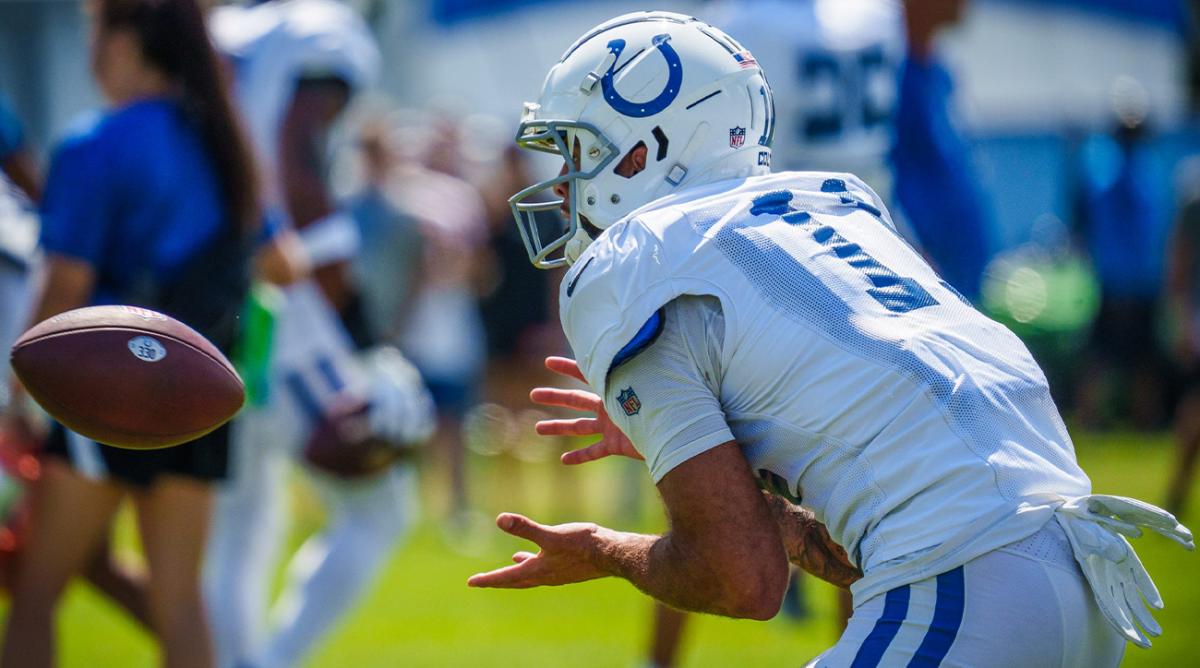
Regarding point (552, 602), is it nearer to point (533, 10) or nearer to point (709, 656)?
point (709, 656)

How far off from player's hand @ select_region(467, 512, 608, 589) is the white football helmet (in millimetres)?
474

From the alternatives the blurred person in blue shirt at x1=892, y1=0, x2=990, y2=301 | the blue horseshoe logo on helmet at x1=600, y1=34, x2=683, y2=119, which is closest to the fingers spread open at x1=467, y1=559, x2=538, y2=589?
the blue horseshoe logo on helmet at x1=600, y1=34, x2=683, y2=119

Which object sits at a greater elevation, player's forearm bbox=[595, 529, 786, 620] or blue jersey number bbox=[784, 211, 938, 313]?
blue jersey number bbox=[784, 211, 938, 313]

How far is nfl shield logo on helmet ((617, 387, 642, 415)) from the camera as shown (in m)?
2.22

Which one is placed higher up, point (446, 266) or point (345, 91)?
point (345, 91)

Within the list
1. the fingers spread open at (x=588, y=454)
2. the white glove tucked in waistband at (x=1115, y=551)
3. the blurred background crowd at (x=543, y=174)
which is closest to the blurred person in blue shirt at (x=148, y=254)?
the blurred background crowd at (x=543, y=174)

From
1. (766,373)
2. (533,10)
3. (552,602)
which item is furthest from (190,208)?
(533,10)

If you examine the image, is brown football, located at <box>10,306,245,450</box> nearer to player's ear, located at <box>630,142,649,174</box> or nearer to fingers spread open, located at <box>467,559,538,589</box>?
fingers spread open, located at <box>467,559,538,589</box>

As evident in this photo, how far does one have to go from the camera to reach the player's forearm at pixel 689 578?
215 centimetres

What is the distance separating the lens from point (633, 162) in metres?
2.43

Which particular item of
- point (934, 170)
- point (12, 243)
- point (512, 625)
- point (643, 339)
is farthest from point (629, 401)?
A: point (512, 625)

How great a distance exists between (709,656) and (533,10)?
11.3 m

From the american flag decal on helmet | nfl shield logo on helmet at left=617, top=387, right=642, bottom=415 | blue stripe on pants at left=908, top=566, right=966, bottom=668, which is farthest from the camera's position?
the american flag decal on helmet

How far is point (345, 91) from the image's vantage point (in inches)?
187
